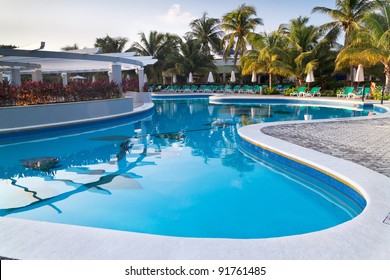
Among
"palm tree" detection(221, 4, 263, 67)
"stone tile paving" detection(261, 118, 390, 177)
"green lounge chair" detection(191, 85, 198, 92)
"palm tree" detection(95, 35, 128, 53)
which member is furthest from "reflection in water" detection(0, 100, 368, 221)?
"palm tree" detection(95, 35, 128, 53)

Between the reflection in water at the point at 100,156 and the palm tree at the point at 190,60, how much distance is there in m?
22.6

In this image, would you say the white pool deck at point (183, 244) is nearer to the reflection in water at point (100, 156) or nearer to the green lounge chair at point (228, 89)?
the reflection in water at point (100, 156)

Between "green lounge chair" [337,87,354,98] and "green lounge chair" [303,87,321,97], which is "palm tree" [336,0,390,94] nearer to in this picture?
"green lounge chair" [337,87,354,98]

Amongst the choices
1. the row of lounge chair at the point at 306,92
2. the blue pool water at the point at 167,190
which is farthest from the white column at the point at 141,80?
the blue pool water at the point at 167,190

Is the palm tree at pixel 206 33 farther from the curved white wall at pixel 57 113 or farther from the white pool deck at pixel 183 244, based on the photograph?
the white pool deck at pixel 183 244

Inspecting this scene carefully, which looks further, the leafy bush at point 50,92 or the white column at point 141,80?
the white column at point 141,80

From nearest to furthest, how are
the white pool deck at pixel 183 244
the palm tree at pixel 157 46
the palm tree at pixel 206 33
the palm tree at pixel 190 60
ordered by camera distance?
the white pool deck at pixel 183 244 → the palm tree at pixel 190 60 → the palm tree at pixel 206 33 → the palm tree at pixel 157 46

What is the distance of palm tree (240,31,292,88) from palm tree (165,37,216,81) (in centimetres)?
743

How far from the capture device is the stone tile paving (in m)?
6.79

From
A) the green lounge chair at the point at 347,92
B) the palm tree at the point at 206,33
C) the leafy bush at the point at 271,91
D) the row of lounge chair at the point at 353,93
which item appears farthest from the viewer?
the palm tree at the point at 206,33

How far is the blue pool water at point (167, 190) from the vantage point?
5.12m

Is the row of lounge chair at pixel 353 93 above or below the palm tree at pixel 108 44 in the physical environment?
below

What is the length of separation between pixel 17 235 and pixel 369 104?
18.8m

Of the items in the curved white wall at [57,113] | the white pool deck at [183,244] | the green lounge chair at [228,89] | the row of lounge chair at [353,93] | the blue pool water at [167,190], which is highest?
the green lounge chair at [228,89]
